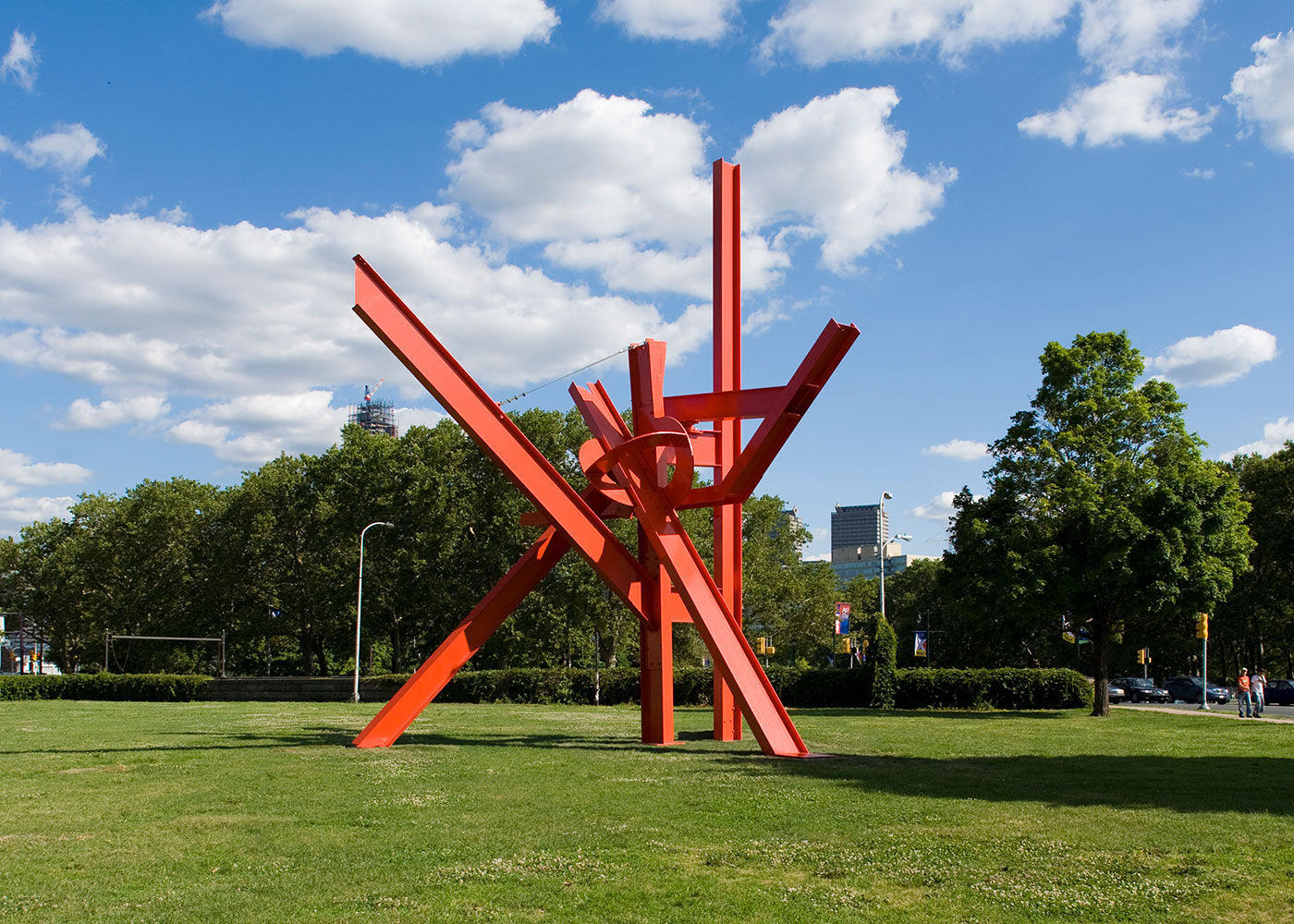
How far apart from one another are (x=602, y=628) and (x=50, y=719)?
2320 cm

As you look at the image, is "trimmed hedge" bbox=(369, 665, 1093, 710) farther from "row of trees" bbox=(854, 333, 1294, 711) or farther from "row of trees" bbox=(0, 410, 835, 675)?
"row of trees" bbox=(0, 410, 835, 675)

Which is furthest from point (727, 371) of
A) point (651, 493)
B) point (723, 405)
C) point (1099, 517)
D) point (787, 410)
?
point (1099, 517)

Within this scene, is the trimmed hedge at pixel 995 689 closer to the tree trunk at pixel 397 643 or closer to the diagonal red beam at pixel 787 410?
the diagonal red beam at pixel 787 410

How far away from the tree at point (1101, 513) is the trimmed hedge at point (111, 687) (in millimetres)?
30297

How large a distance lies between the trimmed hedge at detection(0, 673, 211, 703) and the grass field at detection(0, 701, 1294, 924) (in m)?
27.4

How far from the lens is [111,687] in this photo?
1658 inches

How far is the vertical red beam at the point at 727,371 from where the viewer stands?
17.1 m

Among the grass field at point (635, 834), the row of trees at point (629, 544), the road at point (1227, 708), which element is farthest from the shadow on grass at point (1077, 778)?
the road at point (1227, 708)

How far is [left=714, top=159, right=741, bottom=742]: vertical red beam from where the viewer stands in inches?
674

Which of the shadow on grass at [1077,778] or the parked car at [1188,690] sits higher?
the shadow on grass at [1077,778]

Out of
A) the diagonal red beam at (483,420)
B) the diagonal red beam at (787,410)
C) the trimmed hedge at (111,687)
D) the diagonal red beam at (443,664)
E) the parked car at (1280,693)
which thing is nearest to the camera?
the diagonal red beam at (787,410)

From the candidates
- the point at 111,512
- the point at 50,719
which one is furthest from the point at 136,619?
the point at 50,719

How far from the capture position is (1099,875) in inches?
273

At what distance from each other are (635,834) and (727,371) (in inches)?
403
